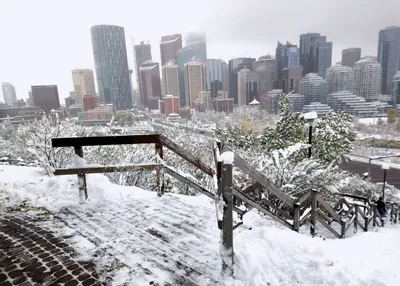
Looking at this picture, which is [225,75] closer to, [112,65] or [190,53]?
[190,53]

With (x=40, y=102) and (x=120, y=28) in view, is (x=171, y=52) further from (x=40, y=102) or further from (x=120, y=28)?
(x=40, y=102)

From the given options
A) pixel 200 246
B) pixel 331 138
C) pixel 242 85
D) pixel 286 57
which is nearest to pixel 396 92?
pixel 286 57

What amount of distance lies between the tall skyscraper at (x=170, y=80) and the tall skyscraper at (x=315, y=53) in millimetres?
55858

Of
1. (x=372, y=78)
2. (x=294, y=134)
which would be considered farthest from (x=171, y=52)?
(x=294, y=134)

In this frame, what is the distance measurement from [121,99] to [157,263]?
385 feet

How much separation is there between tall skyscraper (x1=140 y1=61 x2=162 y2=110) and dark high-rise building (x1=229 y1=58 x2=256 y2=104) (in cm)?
3417

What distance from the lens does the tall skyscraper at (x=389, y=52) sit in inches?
3306

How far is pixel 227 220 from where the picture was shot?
231 cm

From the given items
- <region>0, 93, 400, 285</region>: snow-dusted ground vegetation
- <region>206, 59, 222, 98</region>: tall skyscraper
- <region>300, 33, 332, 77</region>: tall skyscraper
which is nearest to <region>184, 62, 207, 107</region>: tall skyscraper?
<region>206, 59, 222, 98</region>: tall skyscraper

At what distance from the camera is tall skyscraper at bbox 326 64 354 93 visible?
7012cm

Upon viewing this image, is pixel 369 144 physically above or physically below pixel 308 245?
below

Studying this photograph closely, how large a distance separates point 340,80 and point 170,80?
2533 inches

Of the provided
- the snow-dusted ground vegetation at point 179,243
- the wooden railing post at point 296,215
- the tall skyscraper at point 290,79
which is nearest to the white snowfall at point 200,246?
the snow-dusted ground vegetation at point 179,243

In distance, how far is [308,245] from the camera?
2.68 m
